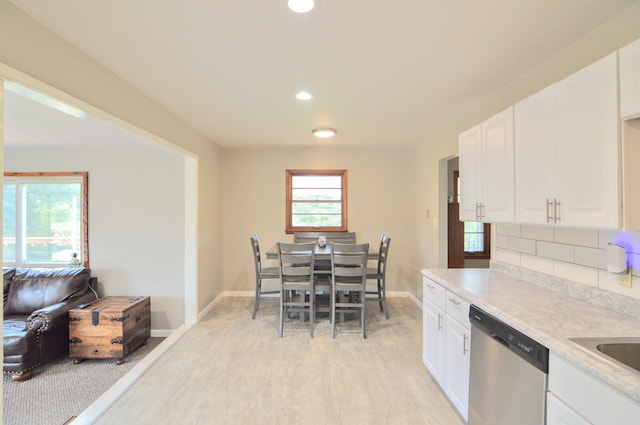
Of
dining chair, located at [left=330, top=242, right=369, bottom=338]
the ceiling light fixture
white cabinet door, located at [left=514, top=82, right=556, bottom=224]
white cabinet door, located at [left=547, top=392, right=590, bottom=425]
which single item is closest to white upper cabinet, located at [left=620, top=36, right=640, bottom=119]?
white cabinet door, located at [left=514, top=82, right=556, bottom=224]

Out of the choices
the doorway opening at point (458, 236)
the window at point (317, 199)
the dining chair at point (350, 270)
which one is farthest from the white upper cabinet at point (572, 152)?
the window at point (317, 199)

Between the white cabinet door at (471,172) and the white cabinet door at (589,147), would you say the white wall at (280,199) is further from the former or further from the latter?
the white cabinet door at (589,147)

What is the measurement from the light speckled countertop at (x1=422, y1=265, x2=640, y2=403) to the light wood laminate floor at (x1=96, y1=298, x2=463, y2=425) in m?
0.93

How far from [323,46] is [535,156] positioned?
55.7 inches

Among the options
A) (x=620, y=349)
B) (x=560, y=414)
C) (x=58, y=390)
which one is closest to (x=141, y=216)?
(x=58, y=390)

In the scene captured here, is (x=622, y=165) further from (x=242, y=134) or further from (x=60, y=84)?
(x=242, y=134)

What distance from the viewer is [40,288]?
3668 mm

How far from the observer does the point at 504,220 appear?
2029 millimetres

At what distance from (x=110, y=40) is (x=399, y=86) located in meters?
2.02

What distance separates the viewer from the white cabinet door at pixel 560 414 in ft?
3.61

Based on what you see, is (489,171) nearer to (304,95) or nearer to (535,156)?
(535,156)

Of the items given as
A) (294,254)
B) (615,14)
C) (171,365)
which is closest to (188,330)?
(171,365)

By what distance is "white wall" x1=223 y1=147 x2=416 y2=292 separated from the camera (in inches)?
195

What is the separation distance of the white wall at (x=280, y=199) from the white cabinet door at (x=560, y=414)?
147 inches
